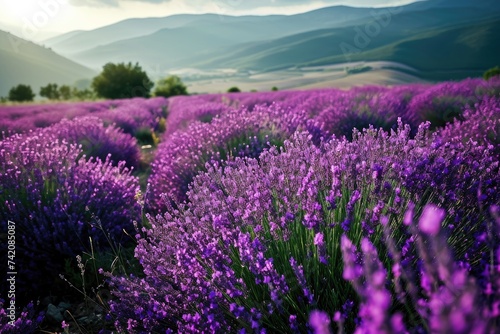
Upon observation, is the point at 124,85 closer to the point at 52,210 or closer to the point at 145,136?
the point at 145,136

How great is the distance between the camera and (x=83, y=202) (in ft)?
10.1

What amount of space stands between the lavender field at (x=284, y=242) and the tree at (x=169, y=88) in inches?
1331

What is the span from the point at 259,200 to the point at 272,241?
208 mm

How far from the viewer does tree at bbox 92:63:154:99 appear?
37906 mm

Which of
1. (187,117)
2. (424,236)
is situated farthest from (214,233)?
(187,117)

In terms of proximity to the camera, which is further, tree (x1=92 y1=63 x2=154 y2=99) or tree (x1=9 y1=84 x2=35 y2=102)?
tree (x1=9 y1=84 x2=35 y2=102)

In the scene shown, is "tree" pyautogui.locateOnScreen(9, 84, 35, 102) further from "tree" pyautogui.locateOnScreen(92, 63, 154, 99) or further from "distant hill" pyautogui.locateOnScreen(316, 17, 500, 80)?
"distant hill" pyautogui.locateOnScreen(316, 17, 500, 80)

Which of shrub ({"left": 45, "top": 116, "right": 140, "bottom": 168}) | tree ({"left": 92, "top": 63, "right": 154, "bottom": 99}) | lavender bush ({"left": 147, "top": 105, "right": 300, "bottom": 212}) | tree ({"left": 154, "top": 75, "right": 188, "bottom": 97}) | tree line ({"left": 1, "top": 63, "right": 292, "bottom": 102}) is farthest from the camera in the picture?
tree ({"left": 92, "top": 63, "right": 154, "bottom": 99})

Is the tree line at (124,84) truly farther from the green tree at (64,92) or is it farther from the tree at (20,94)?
the green tree at (64,92)

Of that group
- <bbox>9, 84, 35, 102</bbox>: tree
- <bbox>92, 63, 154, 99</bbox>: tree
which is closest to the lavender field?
<bbox>92, 63, 154, 99</bbox>: tree

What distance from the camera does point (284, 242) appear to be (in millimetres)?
1806

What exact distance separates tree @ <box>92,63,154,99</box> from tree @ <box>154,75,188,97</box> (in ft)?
5.16

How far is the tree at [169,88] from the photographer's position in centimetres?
3619

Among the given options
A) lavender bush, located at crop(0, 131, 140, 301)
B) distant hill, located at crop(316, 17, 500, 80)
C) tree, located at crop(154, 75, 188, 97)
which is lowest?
lavender bush, located at crop(0, 131, 140, 301)
